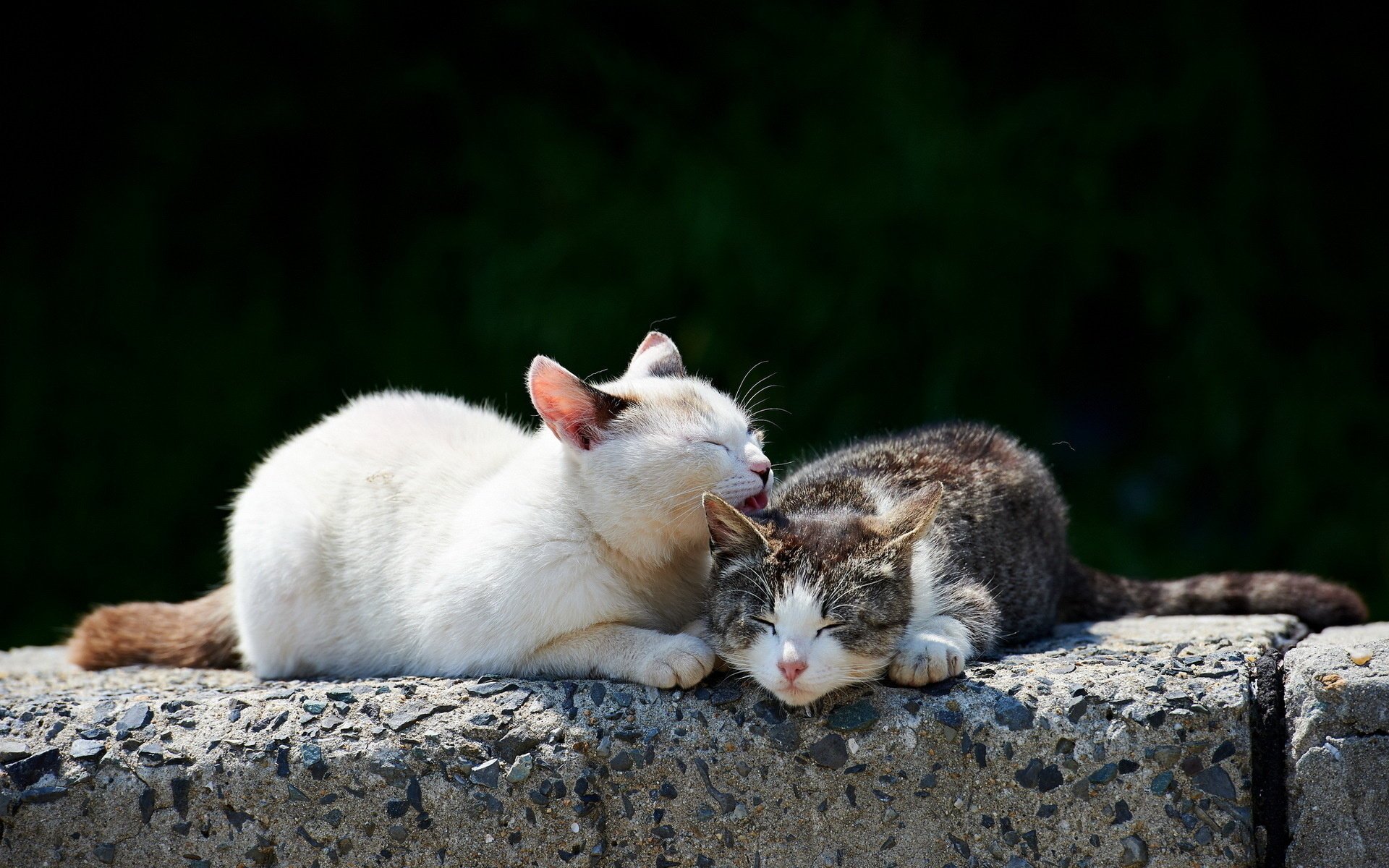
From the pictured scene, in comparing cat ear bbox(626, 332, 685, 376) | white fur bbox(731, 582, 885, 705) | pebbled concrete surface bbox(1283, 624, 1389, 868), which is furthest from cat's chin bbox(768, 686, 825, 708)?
cat ear bbox(626, 332, 685, 376)

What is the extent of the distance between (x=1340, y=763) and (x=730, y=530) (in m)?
1.05

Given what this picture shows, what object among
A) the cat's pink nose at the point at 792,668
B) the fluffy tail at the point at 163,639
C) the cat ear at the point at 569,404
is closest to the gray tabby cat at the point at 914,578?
the cat's pink nose at the point at 792,668

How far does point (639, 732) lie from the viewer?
2113 millimetres

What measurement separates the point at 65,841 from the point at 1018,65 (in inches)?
167

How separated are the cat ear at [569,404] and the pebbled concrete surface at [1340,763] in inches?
51.6

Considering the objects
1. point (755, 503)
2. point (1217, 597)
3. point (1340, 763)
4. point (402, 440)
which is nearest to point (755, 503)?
point (755, 503)

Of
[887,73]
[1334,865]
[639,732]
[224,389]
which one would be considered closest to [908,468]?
[639,732]

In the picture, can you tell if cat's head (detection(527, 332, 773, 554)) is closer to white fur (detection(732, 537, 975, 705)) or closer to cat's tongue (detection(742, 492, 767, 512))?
cat's tongue (detection(742, 492, 767, 512))

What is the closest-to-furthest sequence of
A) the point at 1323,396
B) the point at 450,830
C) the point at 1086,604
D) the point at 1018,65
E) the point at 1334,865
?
the point at 1334,865, the point at 450,830, the point at 1086,604, the point at 1323,396, the point at 1018,65

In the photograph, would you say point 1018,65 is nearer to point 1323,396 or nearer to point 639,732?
point 1323,396

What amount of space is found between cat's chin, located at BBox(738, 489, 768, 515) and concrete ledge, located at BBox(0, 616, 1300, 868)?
0.39m

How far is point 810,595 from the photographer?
2094 millimetres

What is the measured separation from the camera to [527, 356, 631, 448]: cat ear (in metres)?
2.38

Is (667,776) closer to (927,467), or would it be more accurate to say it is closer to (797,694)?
(797,694)
